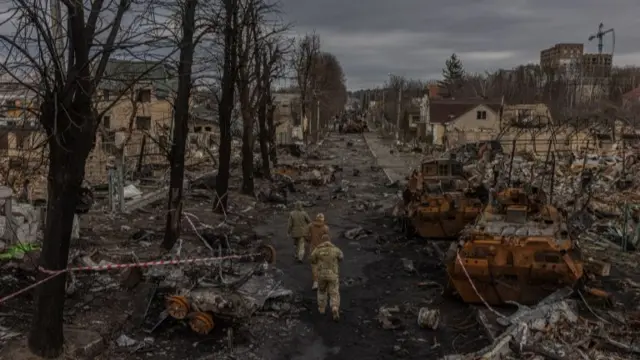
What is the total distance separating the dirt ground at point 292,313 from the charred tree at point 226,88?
256 cm

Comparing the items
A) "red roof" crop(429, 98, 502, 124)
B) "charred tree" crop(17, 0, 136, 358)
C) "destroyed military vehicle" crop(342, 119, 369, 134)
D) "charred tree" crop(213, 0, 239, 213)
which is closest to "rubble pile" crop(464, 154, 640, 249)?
"charred tree" crop(213, 0, 239, 213)

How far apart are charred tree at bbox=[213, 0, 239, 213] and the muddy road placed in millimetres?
1669

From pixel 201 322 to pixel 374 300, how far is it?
12.6 ft

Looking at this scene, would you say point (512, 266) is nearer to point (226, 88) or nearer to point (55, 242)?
point (55, 242)

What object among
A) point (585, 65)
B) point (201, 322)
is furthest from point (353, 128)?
point (201, 322)

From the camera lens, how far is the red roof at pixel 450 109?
218 feet

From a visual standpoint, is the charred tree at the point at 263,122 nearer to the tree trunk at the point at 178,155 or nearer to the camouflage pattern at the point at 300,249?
the tree trunk at the point at 178,155

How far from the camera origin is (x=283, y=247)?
16953 mm

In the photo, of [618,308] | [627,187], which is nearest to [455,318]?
[618,308]

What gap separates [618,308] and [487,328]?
2488mm

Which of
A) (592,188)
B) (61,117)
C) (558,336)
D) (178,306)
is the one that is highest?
(61,117)

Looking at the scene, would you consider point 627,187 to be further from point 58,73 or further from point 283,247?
point 58,73

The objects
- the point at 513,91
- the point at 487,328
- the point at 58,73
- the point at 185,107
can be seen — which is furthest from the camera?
the point at 513,91

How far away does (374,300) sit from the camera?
12125 millimetres
